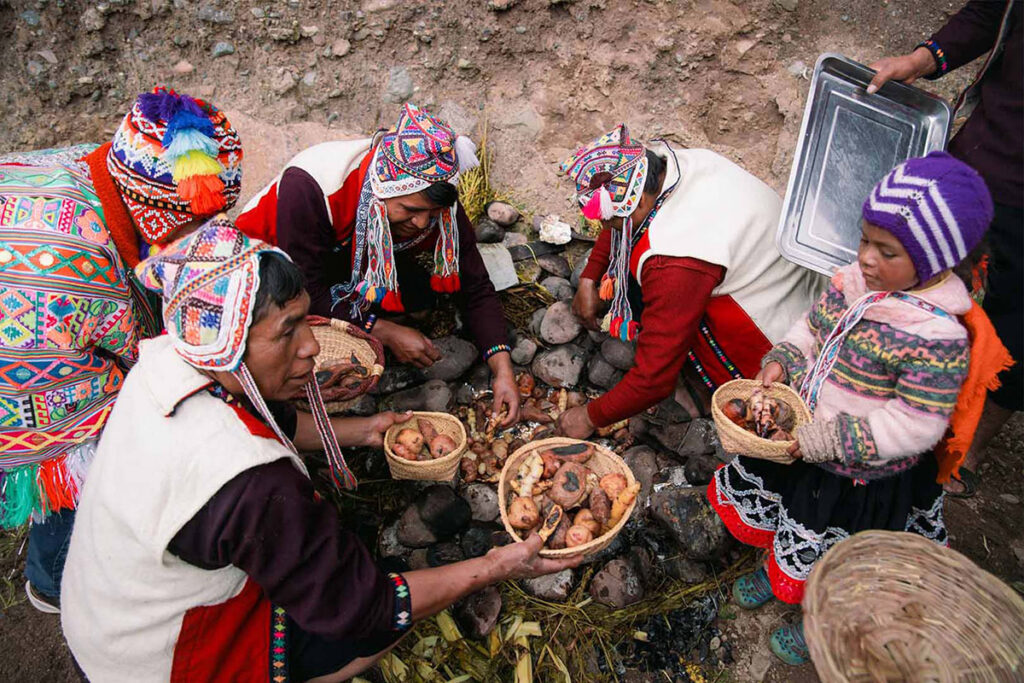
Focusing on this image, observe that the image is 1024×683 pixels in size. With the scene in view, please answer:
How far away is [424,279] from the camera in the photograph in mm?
3945

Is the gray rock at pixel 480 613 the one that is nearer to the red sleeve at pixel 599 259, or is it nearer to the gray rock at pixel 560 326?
the gray rock at pixel 560 326

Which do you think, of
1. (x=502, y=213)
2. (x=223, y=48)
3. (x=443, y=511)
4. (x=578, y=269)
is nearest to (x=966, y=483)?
(x=578, y=269)

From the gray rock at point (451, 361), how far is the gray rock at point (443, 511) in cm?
77

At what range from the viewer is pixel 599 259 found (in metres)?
3.73

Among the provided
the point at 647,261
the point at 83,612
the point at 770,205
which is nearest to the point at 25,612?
the point at 83,612

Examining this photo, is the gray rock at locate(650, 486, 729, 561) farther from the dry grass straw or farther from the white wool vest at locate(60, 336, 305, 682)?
the white wool vest at locate(60, 336, 305, 682)

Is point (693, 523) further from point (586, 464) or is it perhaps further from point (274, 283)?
point (274, 283)

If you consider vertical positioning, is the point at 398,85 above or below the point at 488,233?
above

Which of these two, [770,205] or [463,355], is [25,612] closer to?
[463,355]

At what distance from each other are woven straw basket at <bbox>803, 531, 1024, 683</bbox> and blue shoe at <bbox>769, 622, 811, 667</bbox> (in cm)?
68

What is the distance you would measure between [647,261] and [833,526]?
125cm

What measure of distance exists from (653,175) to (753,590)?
6.01 feet

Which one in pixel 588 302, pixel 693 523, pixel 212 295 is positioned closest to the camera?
pixel 212 295

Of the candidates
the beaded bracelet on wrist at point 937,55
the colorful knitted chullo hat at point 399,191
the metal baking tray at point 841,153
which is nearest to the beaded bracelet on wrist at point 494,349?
the colorful knitted chullo hat at point 399,191
